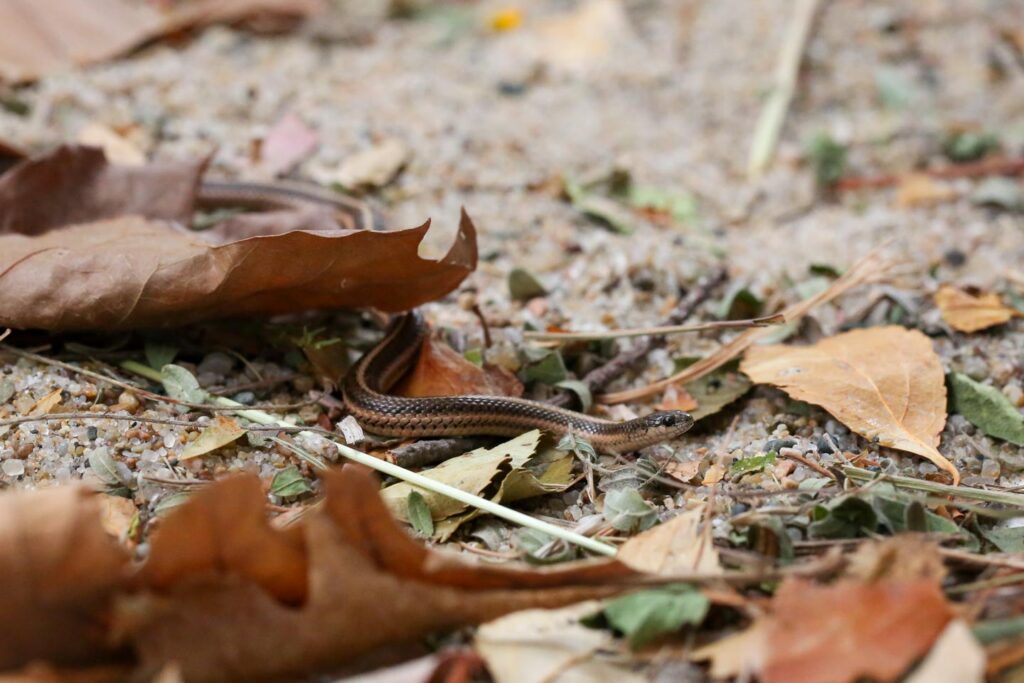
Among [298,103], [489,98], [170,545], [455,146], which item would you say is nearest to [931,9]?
[489,98]

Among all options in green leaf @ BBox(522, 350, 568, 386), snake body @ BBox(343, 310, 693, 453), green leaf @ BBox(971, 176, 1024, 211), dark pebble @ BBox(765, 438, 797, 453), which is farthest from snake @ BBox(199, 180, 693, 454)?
green leaf @ BBox(971, 176, 1024, 211)

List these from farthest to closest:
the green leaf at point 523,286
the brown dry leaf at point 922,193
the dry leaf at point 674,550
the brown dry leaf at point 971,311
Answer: the brown dry leaf at point 922,193, the green leaf at point 523,286, the brown dry leaf at point 971,311, the dry leaf at point 674,550

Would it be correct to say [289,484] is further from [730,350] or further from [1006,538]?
[1006,538]

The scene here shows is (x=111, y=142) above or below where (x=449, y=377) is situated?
above

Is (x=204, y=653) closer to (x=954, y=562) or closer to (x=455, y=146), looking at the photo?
(x=954, y=562)

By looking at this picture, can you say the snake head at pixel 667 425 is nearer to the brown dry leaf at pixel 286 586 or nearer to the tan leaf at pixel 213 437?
the brown dry leaf at pixel 286 586

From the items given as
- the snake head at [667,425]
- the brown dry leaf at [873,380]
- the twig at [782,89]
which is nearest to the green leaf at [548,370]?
the snake head at [667,425]

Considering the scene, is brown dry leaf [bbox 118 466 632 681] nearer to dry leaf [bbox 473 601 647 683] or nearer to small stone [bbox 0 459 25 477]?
dry leaf [bbox 473 601 647 683]

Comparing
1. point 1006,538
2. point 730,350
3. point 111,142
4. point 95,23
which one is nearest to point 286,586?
point 1006,538
